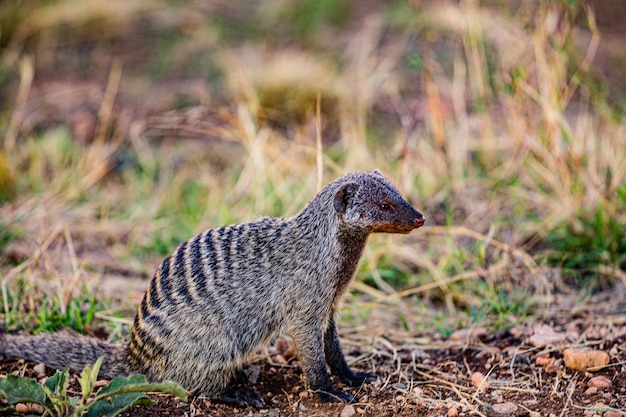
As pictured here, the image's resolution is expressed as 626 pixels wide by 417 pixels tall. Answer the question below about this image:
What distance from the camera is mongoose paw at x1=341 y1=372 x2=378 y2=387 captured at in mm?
2904

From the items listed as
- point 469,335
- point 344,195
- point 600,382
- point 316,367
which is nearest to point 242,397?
point 316,367

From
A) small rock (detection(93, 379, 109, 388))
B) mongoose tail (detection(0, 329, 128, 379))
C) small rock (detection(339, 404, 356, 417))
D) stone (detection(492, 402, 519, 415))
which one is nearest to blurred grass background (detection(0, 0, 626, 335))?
mongoose tail (detection(0, 329, 128, 379))

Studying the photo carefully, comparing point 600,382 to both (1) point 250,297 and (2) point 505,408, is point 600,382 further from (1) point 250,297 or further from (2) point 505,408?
(1) point 250,297

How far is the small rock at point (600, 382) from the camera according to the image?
2656mm

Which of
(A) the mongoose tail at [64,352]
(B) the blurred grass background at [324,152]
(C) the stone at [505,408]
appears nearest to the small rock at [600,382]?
(C) the stone at [505,408]

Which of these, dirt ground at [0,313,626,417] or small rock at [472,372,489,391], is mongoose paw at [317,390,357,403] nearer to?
dirt ground at [0,313,626,417]

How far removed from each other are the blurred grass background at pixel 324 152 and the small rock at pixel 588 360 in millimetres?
439

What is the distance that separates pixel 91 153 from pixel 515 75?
9.67ft

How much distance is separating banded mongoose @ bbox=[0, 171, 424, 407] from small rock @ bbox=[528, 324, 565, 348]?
85 cm

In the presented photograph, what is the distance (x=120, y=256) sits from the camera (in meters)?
4.22

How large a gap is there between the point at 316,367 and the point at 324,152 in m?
3.09

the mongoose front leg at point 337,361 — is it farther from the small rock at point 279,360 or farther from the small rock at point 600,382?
the small rock at point 600,382

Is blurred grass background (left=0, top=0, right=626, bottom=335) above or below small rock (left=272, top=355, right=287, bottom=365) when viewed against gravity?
above

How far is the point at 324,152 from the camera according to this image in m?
5.64
